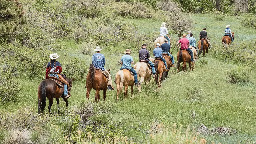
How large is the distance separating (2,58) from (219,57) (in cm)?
1685

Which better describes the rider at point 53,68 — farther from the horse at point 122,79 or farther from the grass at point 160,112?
the horse at point 122,79

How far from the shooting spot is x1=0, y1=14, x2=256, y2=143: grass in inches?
380

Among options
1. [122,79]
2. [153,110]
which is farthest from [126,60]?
[153,110]

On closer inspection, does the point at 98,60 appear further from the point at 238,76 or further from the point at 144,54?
the point at 238,76

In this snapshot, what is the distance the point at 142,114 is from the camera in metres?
13.2

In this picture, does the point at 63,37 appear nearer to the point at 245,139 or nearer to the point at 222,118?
the point at 222,118

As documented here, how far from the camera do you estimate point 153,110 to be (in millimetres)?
13805

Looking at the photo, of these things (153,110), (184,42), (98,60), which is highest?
(98,60)

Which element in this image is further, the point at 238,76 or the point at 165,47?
the point at 165,47

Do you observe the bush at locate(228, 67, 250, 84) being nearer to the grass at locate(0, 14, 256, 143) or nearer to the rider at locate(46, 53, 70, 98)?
the grass at locate(0, 14, 256, 143)

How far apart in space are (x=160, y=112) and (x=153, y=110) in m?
0.40

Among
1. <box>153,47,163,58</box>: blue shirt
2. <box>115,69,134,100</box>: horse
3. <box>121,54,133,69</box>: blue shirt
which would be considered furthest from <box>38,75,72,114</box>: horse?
<box>153,47,163,58</box>: blue shirt

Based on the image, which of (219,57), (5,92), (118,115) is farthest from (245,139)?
(219,57)

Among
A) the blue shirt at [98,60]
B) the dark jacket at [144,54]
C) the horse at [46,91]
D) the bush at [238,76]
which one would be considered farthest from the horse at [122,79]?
the bush at [238,76]
